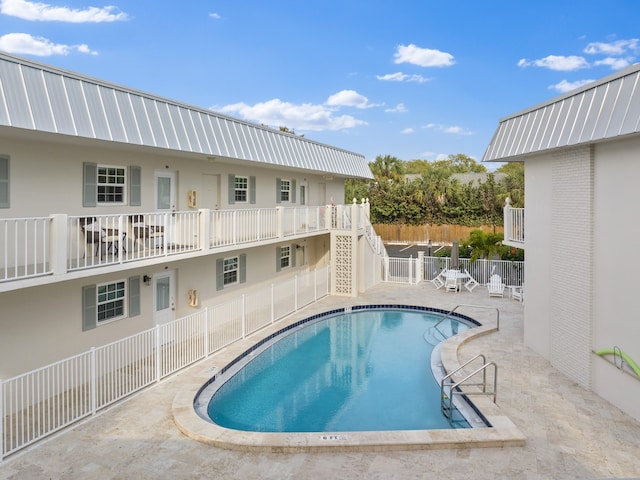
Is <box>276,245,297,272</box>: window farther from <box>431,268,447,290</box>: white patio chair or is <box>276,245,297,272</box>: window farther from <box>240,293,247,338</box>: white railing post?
<box>431,268,447,290</box>: white patio chair

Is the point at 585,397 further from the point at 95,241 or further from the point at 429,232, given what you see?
the point at 429,232

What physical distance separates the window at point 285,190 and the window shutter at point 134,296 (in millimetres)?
9060

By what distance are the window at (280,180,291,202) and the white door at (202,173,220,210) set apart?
4708 millimetres

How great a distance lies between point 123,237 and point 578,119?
424 inches

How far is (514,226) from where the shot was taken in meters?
15.5

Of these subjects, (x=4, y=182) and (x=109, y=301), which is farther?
(x=109, y=301)

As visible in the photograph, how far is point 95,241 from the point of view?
1075cm

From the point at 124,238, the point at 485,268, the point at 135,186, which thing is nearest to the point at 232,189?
the point at 135,186

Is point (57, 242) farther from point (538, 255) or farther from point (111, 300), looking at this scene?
point (538, 255)

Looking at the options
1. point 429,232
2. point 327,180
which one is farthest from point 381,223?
point 327,180

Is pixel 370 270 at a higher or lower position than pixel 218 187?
lower

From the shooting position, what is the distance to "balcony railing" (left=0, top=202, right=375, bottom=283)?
28.2ft

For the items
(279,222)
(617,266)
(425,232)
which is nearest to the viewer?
(617,266)

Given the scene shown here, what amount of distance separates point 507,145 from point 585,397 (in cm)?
685
